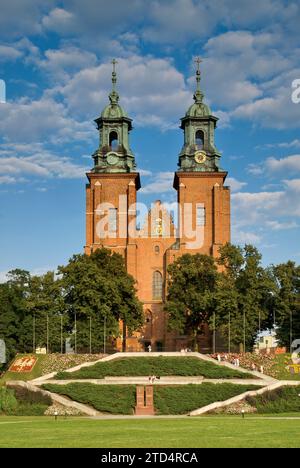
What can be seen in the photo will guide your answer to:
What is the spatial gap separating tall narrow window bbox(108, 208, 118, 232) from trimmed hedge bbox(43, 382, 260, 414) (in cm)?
2950

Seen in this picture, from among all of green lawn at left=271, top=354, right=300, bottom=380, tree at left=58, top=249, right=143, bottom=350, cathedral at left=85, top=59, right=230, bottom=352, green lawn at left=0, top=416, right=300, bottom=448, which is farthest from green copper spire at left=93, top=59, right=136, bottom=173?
green lawn at left=0, top=416, right=300, bottom=448

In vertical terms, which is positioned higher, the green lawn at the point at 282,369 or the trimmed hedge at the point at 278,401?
the green lawn at the point at 282,369

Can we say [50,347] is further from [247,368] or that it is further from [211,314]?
[247,368]

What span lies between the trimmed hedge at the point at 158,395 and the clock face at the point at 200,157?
33869 mm

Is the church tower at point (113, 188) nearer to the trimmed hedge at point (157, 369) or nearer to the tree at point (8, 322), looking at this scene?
the tree at point (8, 322)

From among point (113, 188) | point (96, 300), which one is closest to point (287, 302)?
point (96, 300)

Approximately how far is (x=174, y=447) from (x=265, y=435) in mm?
5280

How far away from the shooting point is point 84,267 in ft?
210

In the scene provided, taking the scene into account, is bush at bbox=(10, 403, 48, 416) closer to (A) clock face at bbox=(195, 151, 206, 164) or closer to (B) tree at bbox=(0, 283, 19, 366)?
(B) tree at bbox=(0, 283, 19, 366)

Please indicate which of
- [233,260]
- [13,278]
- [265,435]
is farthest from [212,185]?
[265,435]

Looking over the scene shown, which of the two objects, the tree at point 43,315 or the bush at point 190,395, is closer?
the bush at point 190,395

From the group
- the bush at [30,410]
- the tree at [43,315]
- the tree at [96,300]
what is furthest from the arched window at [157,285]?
the bush at [30,410]

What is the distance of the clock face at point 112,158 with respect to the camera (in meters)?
78.8

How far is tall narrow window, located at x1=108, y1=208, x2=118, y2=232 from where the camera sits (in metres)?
76.9
